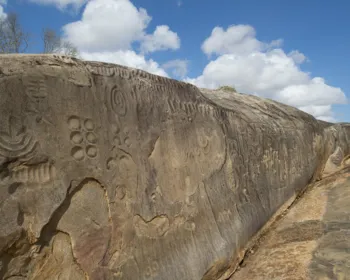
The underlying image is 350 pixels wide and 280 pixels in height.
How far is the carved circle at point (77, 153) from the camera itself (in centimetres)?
173

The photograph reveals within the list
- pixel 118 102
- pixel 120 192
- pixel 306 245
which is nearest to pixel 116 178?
pixel 120 192

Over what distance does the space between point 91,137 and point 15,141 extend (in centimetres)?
42

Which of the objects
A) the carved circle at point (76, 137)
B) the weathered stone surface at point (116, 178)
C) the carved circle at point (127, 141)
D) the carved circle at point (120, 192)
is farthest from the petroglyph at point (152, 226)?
the carved circle at point (76, 137)

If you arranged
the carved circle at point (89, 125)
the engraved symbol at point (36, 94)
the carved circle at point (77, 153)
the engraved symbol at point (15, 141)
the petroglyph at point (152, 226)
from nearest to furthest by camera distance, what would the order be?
1. the engraved symbol at point (15, 141)
2. the engraved symbol at point (36, 94)
3. the carved circle at point (77, 153)
4. the carved circle at point (89, 125)
5. the petroglyph at point (152, 226)

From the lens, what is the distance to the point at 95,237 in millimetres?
1754

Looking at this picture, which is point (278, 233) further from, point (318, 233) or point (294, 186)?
point (294, 186)

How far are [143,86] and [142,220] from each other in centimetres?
93

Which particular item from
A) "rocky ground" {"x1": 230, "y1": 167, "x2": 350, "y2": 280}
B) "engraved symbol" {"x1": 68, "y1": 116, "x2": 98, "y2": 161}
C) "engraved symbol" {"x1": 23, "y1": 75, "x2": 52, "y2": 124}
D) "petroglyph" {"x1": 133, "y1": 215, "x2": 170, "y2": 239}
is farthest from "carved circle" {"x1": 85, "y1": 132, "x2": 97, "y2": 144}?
"rocky ground" {"x1": 230, "y1": 167, "x2": 350, "y2": 280}

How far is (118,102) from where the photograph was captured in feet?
6.73

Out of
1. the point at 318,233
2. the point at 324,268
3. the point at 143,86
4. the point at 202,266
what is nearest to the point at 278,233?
the point at 318,233

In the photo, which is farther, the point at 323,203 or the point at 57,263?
the point at 323,203

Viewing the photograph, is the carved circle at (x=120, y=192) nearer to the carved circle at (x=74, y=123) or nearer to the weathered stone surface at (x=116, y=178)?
the weathered stone surface at (x=116, y=178)

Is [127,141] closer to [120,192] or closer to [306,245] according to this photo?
[120,192]

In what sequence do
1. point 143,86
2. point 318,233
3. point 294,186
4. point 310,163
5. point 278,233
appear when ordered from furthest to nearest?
1. point 310,163
2. point 294,186
3. point 278,233
4. point 318,233
5. point 143,86
